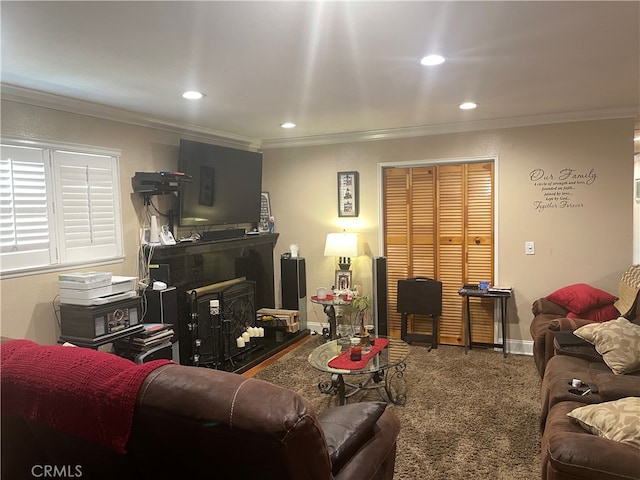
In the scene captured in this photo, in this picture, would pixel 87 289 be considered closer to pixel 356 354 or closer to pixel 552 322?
pixel 356 354

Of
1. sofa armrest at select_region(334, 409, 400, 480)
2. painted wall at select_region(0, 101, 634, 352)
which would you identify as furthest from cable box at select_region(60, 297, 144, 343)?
Answer: sofa armrest at select_region(334, 409, 400, 480)

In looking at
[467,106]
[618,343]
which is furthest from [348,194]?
[618,343]

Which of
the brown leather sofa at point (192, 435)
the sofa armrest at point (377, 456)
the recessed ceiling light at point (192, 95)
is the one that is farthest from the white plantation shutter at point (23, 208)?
the sofa armrest at point (377, 456)

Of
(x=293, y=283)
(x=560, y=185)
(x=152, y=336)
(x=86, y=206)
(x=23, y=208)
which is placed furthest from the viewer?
(x=293, y=283)

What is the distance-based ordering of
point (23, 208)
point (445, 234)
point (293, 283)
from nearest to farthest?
point (23, 208)
point (445, 234)
point (293, 283)

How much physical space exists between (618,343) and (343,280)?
2974mm

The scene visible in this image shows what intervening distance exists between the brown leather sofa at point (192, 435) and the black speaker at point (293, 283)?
393 cm

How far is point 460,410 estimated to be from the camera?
3.32m

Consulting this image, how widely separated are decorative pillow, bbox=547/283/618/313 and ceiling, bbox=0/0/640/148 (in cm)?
163

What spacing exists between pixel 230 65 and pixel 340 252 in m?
2.72

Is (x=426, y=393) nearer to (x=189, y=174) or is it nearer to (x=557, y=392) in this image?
(x=557, y=392)

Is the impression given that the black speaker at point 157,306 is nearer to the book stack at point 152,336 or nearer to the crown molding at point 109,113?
the book stack at point 152,336

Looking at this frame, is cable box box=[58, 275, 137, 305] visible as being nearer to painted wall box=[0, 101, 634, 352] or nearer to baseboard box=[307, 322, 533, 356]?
painted wall box=[0, 101, 634, 352]

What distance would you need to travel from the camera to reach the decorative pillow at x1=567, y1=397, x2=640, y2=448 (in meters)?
1.72
